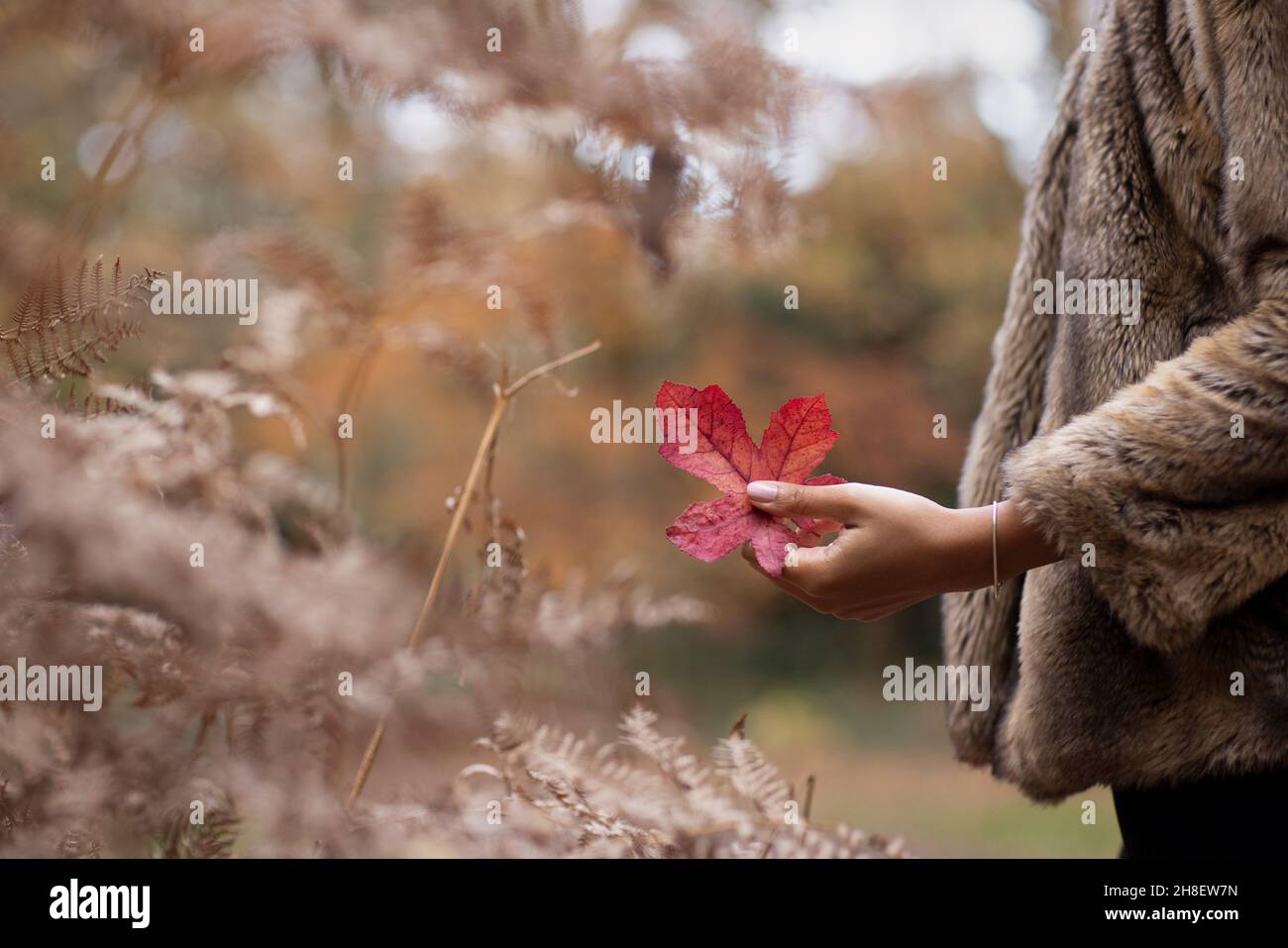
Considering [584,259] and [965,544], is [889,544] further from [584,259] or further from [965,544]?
[584,259]

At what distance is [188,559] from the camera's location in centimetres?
95

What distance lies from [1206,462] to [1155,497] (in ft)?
0.13

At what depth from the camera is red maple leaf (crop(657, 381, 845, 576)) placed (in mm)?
685

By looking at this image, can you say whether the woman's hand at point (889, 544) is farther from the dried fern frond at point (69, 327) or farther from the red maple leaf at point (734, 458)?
the dried fern frond at point (69, 327)

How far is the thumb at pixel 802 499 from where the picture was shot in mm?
703

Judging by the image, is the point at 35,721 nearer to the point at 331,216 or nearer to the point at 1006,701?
the point at 1006,701

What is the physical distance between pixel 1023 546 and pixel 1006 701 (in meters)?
0.27

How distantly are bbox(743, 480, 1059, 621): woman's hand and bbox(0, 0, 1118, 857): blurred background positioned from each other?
40cm

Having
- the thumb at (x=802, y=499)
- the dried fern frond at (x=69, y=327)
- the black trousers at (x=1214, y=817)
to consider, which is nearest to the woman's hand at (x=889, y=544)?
the thumb at (x=802, y=499)

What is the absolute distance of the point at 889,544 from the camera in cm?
71

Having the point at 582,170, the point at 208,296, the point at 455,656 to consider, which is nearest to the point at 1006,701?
the point at 455,656

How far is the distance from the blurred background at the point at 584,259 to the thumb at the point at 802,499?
391 mm

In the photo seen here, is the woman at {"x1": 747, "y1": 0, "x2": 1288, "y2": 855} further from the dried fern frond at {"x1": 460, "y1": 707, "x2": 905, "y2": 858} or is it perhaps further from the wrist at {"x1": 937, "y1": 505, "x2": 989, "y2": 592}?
the dried fern frond at {"x1": 460, "y1": 707, "x2": 905, "y2": 858}

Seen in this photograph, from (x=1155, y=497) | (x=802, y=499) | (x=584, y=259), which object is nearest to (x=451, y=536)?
(x=802, y=499)
